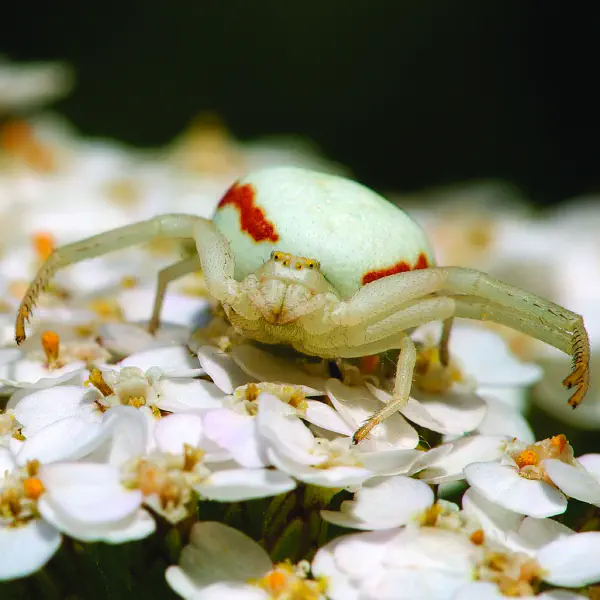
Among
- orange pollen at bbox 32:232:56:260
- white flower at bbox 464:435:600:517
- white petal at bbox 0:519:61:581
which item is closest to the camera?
white petal at bbox 0:519:61:581

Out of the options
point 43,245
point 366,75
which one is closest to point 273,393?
point 43,245

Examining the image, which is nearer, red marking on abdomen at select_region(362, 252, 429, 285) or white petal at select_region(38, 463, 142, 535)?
white petal at select_region(38, 463, 142, 535)

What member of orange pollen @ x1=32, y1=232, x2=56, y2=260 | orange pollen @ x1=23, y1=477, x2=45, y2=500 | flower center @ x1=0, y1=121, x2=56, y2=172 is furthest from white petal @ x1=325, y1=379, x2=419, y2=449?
flower center @ x1=0, y1=121, x2=56, y2=172

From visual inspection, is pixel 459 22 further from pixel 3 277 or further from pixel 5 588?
pixel 5 588

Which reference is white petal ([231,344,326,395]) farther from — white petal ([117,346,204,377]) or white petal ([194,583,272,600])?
white petal ([194,583,272,600])

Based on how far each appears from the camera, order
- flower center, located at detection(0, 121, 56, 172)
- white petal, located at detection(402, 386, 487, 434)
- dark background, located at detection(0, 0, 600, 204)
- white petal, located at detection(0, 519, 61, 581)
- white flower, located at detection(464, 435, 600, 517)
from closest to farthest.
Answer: white petal, located at detection(0, 519, 61, 581)
white flower, located at detection(464, 435, 600, 517)
white petal, located at detection(402, 386, 487, 434)
flower center, located at detection(0, 121, 56, 172)
dark background, located at detection(0, 0, 600, 204)

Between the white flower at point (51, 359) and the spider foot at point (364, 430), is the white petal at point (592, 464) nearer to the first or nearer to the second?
the spider foot at point (364, 430)

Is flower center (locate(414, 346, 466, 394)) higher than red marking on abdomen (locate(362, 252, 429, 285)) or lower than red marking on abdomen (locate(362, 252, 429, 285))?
lower

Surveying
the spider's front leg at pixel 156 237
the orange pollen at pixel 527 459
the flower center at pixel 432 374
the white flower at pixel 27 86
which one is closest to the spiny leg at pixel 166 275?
the spider's front leg at pixel 156 237
